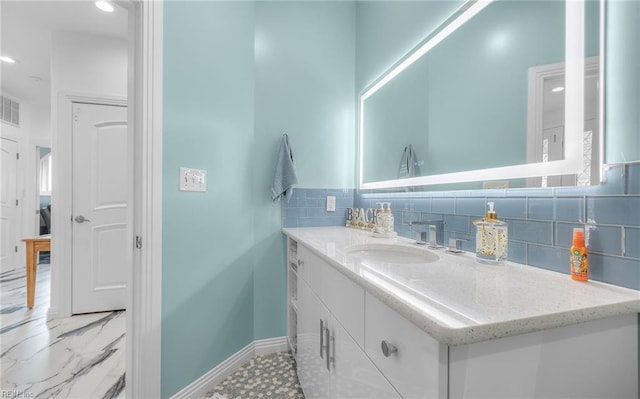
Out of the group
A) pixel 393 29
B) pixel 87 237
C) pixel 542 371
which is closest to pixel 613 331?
pixel 542 371

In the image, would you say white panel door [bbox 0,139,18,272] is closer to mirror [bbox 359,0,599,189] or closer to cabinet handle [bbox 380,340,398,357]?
mirror [bbox 359,0,599,189]

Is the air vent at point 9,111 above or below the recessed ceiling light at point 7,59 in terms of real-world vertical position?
below

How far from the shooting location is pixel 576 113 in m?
0.77

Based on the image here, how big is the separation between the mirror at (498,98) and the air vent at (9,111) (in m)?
5.07

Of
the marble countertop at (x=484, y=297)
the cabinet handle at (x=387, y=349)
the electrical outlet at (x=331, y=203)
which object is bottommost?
the cabinet handle at (x=387, y=349)

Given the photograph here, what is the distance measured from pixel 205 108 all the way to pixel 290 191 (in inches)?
28.1

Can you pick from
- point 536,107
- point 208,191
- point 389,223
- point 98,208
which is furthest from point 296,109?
point 98,208

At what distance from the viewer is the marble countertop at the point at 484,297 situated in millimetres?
469

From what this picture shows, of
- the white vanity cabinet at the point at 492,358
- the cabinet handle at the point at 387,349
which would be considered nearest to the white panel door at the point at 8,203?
the white vanity cabinet at the point at 492,358

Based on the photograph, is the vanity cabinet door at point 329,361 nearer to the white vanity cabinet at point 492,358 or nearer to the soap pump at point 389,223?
the white vanity cabinet at point 492,358

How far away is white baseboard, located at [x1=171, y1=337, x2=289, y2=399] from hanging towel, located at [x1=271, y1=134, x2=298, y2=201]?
1012 millimetres

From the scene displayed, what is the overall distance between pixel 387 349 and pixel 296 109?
5.55 feet

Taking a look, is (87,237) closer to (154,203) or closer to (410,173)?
(154,203)

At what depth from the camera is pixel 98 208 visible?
2520 millimetres
